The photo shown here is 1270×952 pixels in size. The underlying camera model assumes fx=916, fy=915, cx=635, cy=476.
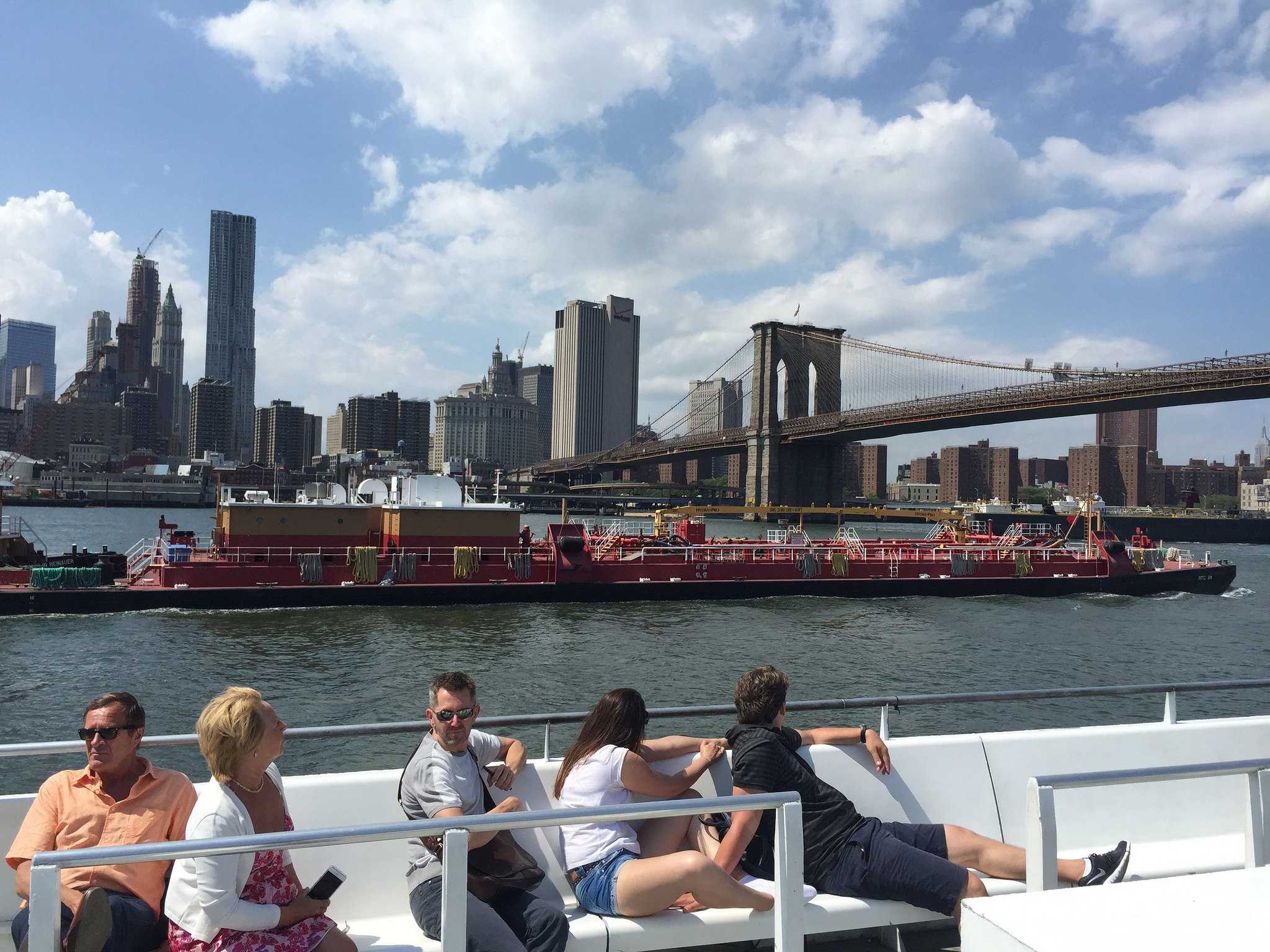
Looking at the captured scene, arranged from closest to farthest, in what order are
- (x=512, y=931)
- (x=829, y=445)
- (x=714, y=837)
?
1. (x=512, y=931)
2. (x=714, y=837)
3. (x=829, y=445)

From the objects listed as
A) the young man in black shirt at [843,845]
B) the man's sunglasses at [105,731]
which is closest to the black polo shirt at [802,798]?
the young man in black shirt at [843,845]

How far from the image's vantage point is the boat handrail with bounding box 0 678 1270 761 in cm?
340

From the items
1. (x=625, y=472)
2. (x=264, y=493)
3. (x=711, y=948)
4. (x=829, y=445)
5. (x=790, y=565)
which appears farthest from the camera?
(x=625, y=472)

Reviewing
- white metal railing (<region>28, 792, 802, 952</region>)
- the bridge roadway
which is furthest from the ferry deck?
the bridge roadway

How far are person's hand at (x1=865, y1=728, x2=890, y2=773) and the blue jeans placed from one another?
2.88 metres

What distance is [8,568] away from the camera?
21797 millimetres

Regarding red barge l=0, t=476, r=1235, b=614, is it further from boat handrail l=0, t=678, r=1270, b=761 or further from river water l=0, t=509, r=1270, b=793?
boat handrail l=0, t=678, r=1270, b=761

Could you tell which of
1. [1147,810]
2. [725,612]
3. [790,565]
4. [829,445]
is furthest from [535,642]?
[829,445]

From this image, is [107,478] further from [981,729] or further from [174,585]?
[981,729]

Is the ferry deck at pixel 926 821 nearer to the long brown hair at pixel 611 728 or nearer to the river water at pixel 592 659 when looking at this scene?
the long brown hair at pixel 611 728

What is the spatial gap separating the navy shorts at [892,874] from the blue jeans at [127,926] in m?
2.42

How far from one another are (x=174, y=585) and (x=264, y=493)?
10.4ft

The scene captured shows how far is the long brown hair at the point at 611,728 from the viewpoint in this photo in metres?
3.75

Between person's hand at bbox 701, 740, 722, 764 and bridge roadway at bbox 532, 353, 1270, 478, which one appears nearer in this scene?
person's hand at bbox 701, 740, 722, 764
